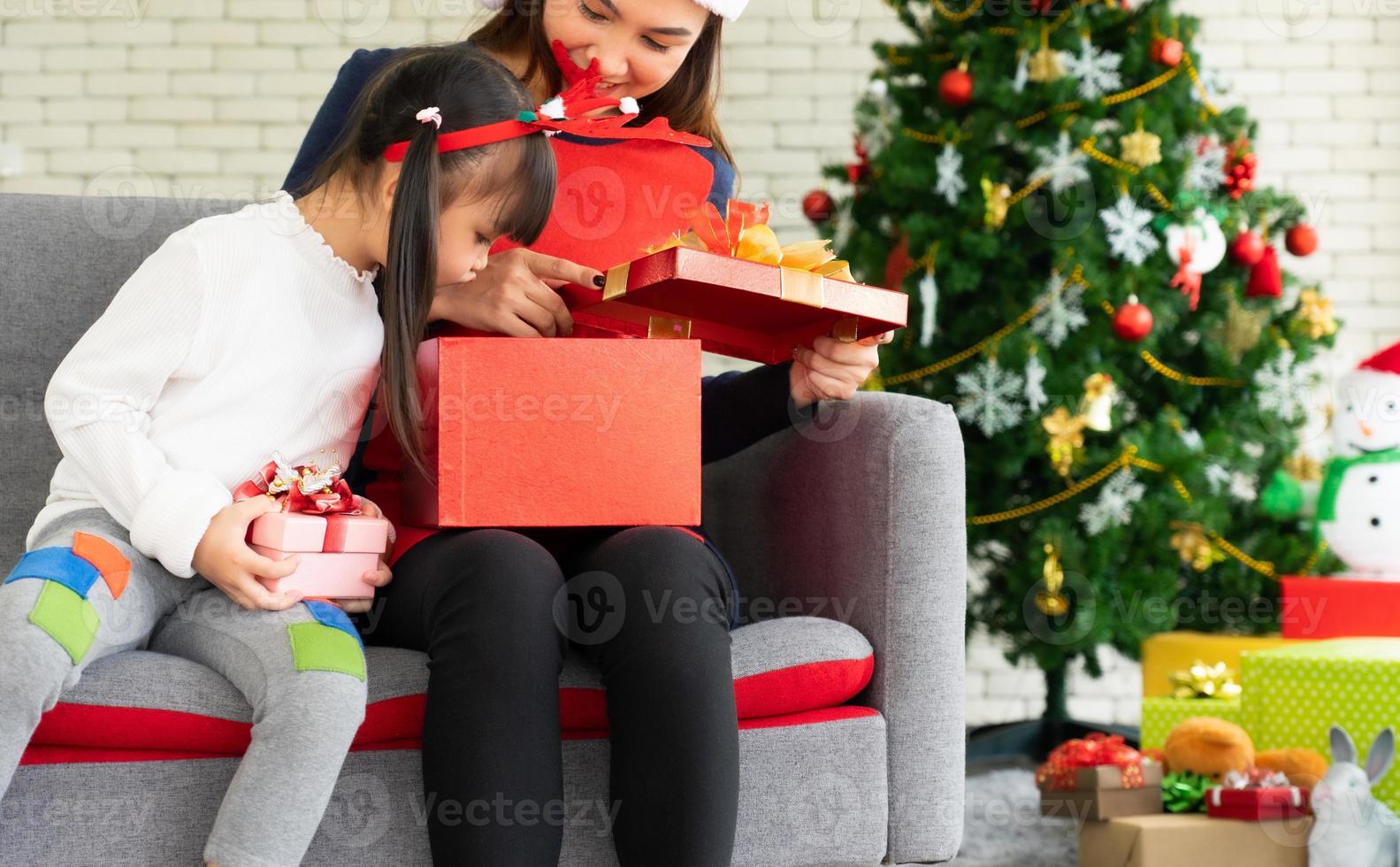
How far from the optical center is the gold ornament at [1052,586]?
2.51 m

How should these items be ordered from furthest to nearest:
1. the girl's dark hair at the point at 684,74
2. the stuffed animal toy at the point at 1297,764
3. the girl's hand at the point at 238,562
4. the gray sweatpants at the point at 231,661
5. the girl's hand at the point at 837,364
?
the stuffed animal toy at the point at 1297,764, the girl's dark hair at the point at 684,74, the girl's hand at the point at 837,364, the girl's hand at the point at 238,562, the gray sweatpants at the point at 231,661

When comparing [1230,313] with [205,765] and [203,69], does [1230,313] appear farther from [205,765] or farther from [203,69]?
[203,69]

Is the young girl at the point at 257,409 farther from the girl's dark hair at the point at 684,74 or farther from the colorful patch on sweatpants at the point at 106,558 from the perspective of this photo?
the girl's dark hair at the point at 684,74

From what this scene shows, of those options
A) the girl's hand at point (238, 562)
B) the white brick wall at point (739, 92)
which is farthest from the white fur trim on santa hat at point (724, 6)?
the white brick wall at point (739, 92)

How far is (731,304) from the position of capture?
1.24m

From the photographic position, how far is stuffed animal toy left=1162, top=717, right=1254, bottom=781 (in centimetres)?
189

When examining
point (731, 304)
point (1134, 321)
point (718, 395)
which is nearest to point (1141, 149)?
point (1134, 321)

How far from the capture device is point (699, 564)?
1.17m

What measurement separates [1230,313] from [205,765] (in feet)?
7.09

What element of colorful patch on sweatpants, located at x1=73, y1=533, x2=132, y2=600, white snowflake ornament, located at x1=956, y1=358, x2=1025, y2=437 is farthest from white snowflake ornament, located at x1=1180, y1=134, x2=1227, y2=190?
colorful patch on sweatpants, located at x1=73, y1=533, x2=132, y2=600

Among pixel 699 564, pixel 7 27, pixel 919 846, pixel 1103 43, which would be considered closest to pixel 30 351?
pixel 699 564

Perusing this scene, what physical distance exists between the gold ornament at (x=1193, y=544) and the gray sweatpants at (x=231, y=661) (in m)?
1.86

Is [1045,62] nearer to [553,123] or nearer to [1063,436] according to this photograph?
[1063,436]

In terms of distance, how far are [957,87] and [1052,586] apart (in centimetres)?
103
